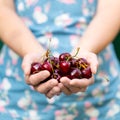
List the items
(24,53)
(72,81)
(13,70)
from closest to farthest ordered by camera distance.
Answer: (72,81), (24,53), (13,70)

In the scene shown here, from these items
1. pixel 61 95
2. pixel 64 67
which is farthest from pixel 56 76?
pixel 61 95

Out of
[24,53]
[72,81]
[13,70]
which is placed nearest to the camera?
[72,81]

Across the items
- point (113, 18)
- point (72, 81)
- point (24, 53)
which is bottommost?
point (72, 81)

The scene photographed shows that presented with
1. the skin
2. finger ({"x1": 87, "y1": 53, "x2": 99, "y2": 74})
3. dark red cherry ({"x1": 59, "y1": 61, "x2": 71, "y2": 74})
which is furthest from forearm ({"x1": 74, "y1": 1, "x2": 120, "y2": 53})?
dark red cherry ({"x1": 59, "y1": 61, "x2": 71, "y2": 74})

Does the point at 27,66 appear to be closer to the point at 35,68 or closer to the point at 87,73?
the point at 35,68

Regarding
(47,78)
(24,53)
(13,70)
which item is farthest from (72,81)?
(13,70)

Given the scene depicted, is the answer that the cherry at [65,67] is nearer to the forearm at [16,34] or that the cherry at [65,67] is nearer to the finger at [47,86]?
the finger at [47,86]

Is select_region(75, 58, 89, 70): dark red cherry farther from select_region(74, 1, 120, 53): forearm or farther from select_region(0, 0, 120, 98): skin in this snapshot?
select_region(74, 1, 120, 53): forearm

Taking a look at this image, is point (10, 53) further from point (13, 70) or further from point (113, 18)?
point (113, 18)
